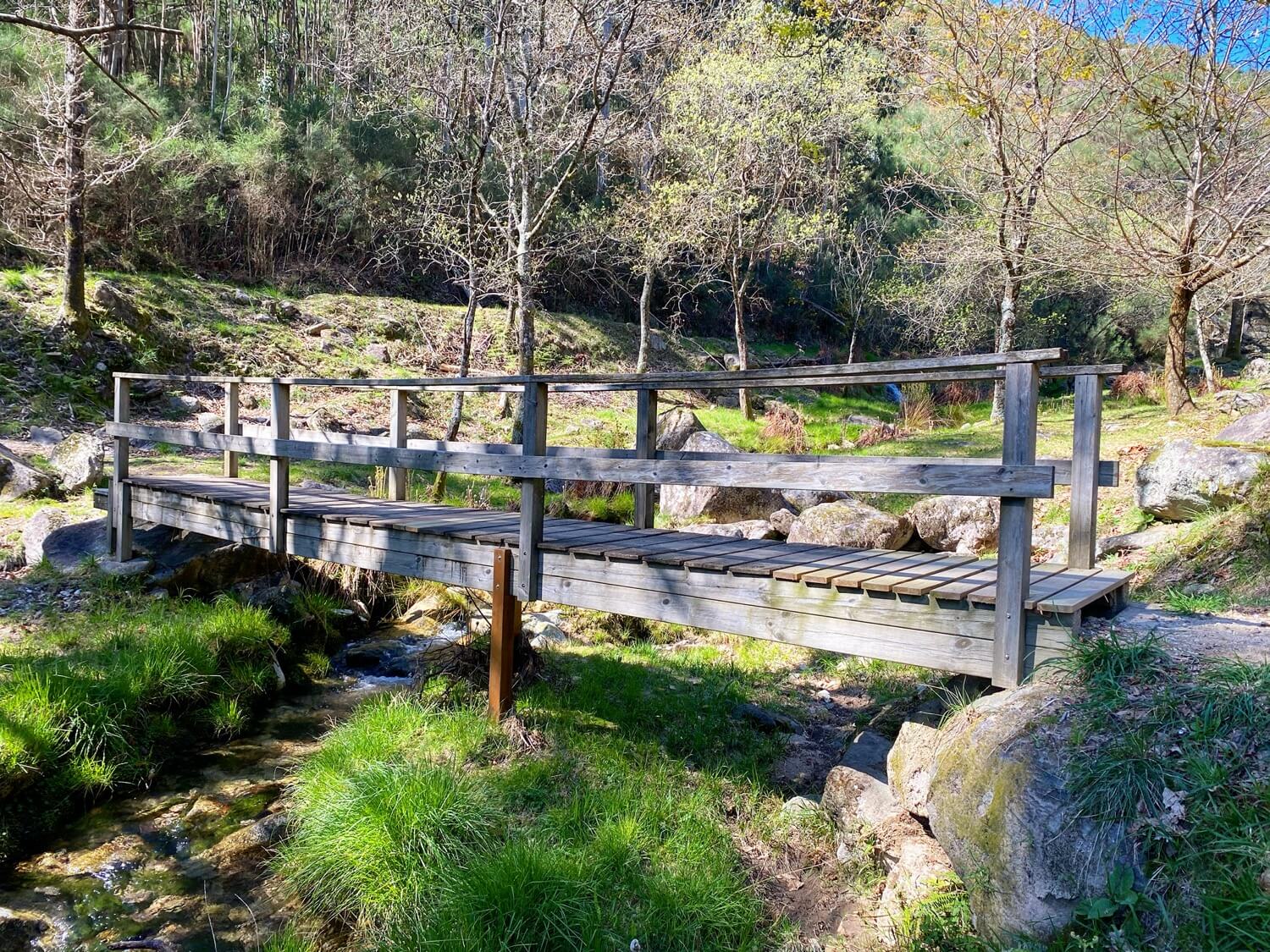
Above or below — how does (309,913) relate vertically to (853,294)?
below

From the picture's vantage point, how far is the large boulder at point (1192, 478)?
7176mm

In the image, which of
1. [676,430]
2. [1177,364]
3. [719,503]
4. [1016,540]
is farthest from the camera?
[676,430]

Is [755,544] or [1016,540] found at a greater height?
[1016,540]

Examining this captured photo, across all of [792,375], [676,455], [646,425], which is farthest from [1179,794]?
[676,455]

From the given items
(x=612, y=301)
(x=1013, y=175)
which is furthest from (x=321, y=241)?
(x=1013, y=175)

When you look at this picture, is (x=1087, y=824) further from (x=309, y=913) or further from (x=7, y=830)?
(x=7, y=830)

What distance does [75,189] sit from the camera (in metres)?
12.4

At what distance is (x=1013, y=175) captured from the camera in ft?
40.4

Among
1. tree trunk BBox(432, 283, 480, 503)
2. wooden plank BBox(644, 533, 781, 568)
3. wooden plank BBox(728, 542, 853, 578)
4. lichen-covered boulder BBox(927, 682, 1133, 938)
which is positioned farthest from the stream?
tree trunk BBox(432, 283, 480, 503)

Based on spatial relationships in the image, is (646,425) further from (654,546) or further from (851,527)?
(851,527)

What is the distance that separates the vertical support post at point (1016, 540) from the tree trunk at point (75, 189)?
12889 millimetres

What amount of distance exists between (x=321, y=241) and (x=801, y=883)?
18480mm

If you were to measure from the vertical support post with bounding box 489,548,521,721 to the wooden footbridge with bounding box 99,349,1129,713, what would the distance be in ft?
0.04

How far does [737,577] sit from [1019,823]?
1.86 m
